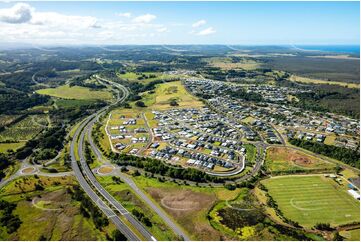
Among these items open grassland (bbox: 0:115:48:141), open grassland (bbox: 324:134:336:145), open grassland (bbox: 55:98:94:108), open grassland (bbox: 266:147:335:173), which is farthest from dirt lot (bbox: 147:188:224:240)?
open grassland (bbox: 55:98:94:108)

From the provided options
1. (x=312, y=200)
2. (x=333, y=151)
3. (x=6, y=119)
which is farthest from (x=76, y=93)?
(x=312, y=200)

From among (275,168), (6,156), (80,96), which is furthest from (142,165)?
(80,96)

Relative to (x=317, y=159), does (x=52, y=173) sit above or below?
below

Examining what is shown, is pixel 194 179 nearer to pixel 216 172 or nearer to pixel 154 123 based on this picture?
pixel 216 172

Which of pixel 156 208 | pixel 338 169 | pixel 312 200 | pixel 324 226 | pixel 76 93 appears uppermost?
pixel 338 169

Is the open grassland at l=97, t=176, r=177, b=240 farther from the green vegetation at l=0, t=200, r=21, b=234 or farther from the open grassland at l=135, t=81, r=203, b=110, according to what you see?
the open grassland at l=135, t=81, r=203, b=110

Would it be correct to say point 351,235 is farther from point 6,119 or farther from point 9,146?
point 6,119
